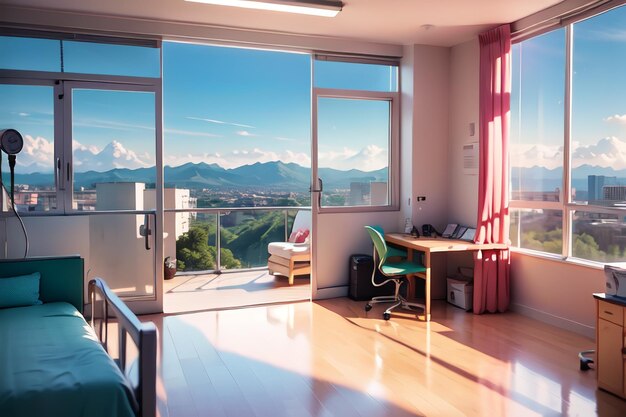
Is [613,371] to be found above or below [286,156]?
below

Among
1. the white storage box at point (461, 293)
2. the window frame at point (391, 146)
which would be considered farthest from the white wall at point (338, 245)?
the white storage box at point (461, 293)

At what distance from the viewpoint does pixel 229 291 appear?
6.10 m

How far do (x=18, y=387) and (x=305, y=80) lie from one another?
758 centimetres

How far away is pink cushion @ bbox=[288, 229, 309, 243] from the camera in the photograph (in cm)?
672

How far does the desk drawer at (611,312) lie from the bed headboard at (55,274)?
12.0ft

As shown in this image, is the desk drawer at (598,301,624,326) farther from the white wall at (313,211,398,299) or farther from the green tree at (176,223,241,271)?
the green tree at (176,223,241,271)

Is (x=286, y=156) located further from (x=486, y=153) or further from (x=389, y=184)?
(x=486, y=153)

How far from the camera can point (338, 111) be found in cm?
570

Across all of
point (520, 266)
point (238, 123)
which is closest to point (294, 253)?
point (520, 266)

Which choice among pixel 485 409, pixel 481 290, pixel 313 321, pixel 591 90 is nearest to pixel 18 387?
pixel 485 409

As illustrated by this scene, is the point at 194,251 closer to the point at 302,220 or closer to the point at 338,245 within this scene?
the point at 302,220

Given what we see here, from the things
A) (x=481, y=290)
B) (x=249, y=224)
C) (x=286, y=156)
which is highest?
(x=286, y=156)

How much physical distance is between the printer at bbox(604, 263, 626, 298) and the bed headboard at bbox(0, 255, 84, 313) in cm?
372

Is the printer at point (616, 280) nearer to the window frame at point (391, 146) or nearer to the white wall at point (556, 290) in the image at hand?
the white wall at point (556, 290)
